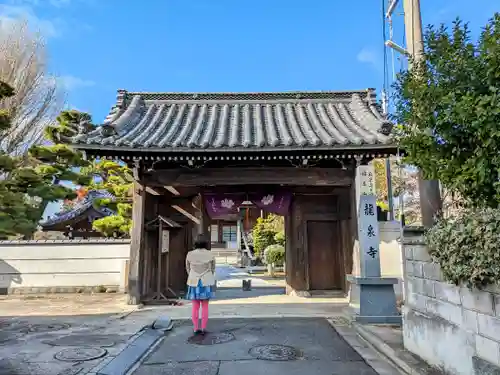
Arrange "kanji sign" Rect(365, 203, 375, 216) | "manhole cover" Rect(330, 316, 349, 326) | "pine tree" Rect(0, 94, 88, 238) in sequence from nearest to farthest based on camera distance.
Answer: "manhole cover" Rect(330, 316, 349, 326) < "kanji sign" Rect(365, 203, 375, 216) < "pine tree" Rect(0, 94, 88, 238)

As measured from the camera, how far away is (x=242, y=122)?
1151 centimetres

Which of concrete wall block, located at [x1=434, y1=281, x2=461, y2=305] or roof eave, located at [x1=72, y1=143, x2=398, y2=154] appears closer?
concrete wall block, located at [x1=434, y1=281, x2=461, y2=305]

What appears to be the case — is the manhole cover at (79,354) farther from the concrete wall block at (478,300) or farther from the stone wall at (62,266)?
the stone wall at (62,266)

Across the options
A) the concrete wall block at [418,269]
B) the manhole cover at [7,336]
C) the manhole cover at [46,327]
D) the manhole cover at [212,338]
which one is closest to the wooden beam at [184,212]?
the manhole cover at [46,327]

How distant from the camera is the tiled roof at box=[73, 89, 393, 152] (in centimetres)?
888

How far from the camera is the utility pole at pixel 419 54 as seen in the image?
5.94m

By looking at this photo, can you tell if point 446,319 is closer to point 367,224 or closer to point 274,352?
point 274,352

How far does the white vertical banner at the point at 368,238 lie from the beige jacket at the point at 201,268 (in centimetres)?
Result: 372

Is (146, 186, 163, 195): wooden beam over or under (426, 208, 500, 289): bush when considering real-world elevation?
over

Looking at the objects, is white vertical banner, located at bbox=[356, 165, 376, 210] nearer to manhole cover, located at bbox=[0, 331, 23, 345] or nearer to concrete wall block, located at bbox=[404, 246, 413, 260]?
concrete wall block, located at bbox=[404, 246, 413, 260]

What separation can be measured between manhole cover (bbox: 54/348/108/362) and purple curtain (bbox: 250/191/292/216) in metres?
6.11

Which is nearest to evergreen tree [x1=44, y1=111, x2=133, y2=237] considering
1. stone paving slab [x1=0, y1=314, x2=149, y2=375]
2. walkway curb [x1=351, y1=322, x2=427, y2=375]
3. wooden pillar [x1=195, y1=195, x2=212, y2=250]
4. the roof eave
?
wooden pillar [x1=195, y1=195, x2=212, y2=250]

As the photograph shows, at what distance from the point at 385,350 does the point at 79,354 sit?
4.46 meters

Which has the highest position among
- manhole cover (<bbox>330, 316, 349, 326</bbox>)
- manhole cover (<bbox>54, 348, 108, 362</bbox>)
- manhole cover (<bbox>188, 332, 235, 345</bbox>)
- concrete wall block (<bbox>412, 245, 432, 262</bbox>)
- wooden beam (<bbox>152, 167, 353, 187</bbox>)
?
wooden beam (<bbox>152, 167, 353, 187</bbox>)
